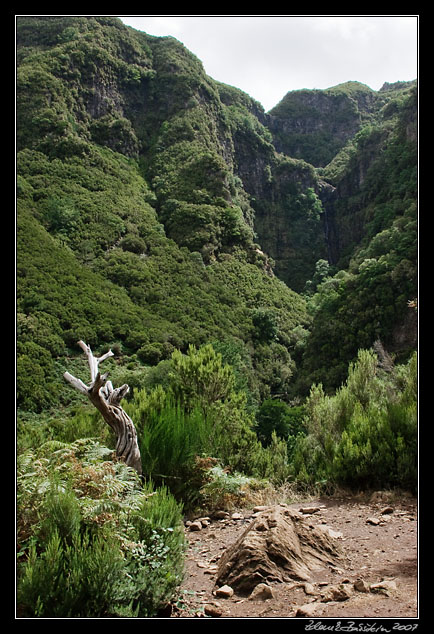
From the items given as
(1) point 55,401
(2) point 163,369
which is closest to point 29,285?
(1) point 55,401

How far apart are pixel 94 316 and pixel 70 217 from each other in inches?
517

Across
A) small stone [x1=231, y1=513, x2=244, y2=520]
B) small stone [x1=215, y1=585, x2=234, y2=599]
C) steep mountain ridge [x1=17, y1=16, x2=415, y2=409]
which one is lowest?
small stone [x1=231, y1=513, x2=244, y2=520]

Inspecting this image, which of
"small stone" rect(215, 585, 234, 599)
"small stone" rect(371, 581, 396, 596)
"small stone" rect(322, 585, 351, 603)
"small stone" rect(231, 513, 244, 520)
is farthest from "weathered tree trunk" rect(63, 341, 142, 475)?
"small stone" rect(371, 581, 396, 596)

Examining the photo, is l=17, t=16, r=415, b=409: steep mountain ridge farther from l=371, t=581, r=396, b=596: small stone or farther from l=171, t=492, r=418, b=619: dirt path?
l=371, t=581, r=396, b=596: small stone

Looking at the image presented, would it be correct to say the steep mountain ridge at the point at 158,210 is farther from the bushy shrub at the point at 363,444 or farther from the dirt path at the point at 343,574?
the dirt path at the point at 343,574

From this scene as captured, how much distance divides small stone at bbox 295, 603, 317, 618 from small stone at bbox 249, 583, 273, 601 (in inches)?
10.5

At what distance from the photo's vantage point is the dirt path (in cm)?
258

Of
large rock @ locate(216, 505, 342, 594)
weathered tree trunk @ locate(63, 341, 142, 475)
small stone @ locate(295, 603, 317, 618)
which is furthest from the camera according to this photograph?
weathered tree trunk @ locate(63, 341, 142, 475)

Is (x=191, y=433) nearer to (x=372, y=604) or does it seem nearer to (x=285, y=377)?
(x=372, y=604)

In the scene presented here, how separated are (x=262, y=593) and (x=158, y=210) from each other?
2142 inches

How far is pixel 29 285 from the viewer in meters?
32.6

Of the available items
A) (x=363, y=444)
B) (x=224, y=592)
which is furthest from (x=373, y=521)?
(x=224, y=592)

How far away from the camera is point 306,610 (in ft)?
8.18

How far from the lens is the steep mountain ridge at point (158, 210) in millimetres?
34625
